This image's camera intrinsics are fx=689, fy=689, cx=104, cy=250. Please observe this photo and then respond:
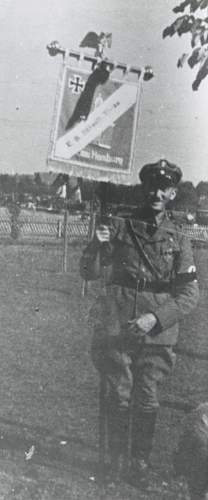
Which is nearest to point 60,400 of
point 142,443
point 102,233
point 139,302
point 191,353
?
point 142,443

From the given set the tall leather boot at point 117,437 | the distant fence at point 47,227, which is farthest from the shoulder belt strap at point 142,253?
the distant fence at point 47,227

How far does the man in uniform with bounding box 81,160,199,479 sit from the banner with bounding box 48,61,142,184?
0.70 ft

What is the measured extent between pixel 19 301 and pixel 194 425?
6227mm

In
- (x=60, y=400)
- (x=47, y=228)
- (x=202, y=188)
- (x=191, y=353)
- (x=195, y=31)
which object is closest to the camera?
(x=195, y=31)

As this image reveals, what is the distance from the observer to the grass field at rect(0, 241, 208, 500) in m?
3.85

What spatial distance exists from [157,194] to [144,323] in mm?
701

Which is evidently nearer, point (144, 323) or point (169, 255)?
point (144, 323)

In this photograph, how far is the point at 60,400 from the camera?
5215mm

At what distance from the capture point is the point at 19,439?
4422 millimetres

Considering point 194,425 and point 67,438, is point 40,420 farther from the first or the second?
point 194,425

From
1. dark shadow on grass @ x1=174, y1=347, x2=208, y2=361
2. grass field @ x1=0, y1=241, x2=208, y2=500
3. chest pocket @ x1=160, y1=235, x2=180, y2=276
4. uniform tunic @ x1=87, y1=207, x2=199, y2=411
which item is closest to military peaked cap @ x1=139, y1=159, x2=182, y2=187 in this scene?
uniform tunic @ x1=87, y1=207, x2=199, y2=411

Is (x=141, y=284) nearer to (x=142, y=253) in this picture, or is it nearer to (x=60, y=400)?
(x=142, y=253)

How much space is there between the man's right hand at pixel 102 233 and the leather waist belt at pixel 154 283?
253mm

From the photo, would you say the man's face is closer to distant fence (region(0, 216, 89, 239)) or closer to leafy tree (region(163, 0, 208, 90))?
leafy tree (region(163, 0, 208, 90))
